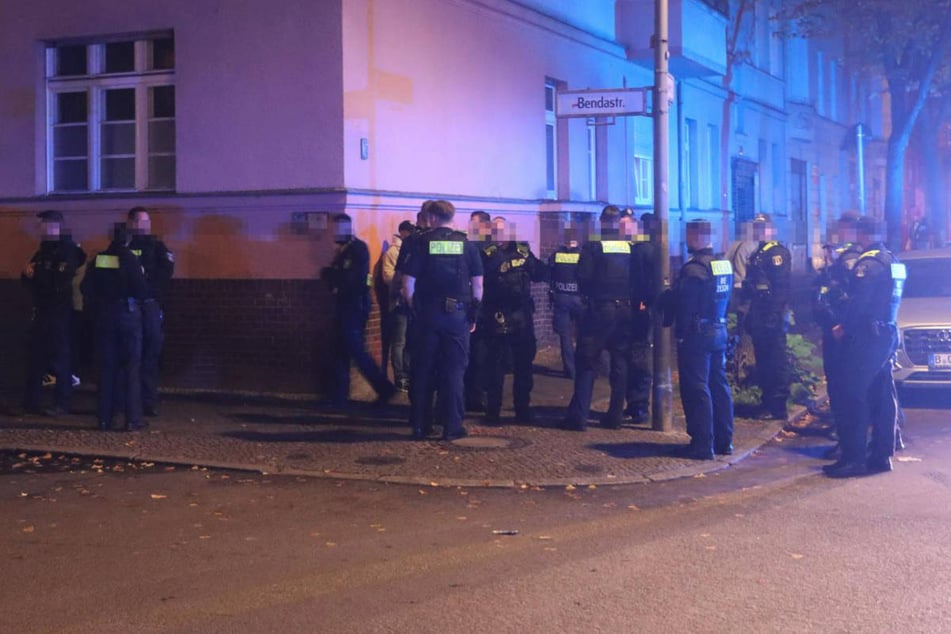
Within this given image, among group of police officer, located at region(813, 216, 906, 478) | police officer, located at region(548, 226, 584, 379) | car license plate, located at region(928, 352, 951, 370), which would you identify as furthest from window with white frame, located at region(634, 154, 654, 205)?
group of police officer, located at region(813, 216, 906, 478)

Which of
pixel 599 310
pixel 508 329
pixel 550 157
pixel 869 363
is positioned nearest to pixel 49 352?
pixel 508 329

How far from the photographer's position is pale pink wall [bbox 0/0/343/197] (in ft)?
41.2

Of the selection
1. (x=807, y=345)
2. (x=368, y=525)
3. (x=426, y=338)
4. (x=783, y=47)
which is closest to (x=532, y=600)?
(x=368, y=525)

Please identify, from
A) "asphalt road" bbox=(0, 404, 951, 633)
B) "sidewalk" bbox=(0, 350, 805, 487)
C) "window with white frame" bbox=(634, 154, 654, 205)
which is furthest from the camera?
"window with white frame" bbox=(634, 154, 654, 205)

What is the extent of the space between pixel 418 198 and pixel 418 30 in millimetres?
1927

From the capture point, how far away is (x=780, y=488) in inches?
343

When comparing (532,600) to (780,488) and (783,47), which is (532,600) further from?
(783,47)

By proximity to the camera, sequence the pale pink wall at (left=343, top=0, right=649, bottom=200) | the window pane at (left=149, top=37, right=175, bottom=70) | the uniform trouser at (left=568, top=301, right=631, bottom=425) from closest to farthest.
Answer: the uniform trouser at (left=568, top=301, right=631, bottom=425), the pale pink wall at (left=343, top=0, right=649, bottom=200), the window pane at (left=149, top=37, right=175, bottom=70)

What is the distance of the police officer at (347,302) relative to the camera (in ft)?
39.2

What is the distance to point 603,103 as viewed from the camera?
1106 centimetres

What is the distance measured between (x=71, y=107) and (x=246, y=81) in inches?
99.0

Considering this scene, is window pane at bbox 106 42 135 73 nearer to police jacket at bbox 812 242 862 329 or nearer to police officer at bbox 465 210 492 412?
police officer at bbox 465 210 492 412

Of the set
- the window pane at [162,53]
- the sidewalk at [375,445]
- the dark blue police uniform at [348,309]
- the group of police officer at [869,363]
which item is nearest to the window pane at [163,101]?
the window pane at [162,53]

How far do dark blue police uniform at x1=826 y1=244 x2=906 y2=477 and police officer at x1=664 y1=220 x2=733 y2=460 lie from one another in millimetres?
961
